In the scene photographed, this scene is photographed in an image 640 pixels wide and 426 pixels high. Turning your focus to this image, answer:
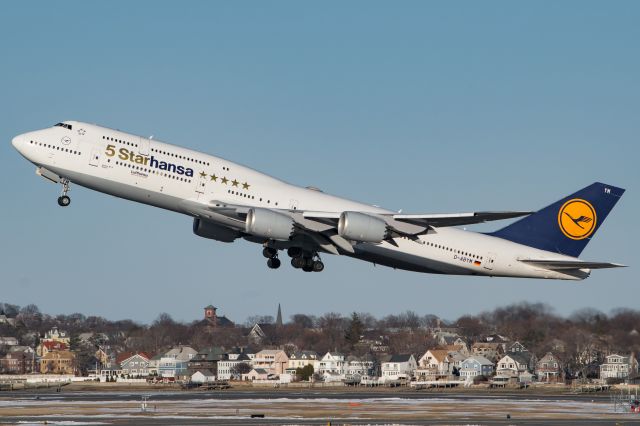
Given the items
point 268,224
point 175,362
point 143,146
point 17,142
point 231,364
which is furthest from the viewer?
point 175,362

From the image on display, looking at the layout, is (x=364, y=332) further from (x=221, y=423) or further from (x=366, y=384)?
(x=221, y=423)

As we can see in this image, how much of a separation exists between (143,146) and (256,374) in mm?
111786

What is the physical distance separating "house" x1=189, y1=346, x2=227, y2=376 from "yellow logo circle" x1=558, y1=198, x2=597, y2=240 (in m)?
112

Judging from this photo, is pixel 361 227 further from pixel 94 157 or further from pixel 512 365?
pixel 512 365

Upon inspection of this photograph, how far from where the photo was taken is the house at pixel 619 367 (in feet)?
340

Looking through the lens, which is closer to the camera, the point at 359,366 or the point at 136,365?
the point at 359,366

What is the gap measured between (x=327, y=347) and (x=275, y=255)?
116276mm

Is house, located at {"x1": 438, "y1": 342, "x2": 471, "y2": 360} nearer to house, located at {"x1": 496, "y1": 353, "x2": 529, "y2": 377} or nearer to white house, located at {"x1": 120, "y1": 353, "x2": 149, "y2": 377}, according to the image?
house, located at {"x1": 496, "y1": 353, "x2": 529, "y2": 377}

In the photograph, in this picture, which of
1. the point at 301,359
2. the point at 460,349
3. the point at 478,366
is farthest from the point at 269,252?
the point at 301,359

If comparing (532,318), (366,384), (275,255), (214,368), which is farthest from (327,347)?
(275,255)

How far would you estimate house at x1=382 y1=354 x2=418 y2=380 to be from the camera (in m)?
157

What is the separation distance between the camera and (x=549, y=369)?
123 meters

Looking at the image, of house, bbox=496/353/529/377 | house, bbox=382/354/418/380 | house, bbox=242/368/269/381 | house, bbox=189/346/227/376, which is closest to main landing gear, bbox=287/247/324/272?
house, bbox=496/353/529/377

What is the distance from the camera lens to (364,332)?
582 ft
